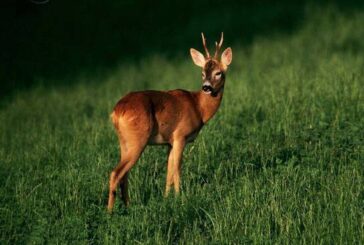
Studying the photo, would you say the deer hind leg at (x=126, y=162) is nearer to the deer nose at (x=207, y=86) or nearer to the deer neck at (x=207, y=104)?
the deer nose at (x=207, y=86)

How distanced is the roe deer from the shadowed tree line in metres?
8.12

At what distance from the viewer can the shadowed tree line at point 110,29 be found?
16.8 meters

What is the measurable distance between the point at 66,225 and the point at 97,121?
5100 mm

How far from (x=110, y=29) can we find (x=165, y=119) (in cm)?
1282

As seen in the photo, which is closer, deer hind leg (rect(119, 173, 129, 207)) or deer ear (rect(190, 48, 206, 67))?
deer hind leg (rect(119, 173, 129, 207))

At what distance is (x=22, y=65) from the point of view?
17.1 meters

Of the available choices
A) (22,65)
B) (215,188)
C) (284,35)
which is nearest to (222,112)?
(215,188)

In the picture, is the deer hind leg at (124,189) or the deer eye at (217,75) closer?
the deer hind leg at (124,189)

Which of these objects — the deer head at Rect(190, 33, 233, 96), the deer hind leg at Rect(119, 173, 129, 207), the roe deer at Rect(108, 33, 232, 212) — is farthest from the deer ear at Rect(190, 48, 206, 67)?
the deer hind leg at Rect(119, 173, 129, 207)

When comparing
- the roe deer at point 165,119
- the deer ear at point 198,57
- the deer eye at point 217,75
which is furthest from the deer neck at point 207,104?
the deer ear at point 198,57

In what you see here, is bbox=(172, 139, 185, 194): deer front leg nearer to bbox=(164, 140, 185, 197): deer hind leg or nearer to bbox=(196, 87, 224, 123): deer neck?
bbox=(164, 140, 185, 197): deer hind leg

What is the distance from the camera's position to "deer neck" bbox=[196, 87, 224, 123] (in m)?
7.46

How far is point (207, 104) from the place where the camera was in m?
7.46

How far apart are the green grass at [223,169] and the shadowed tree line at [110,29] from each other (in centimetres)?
309
